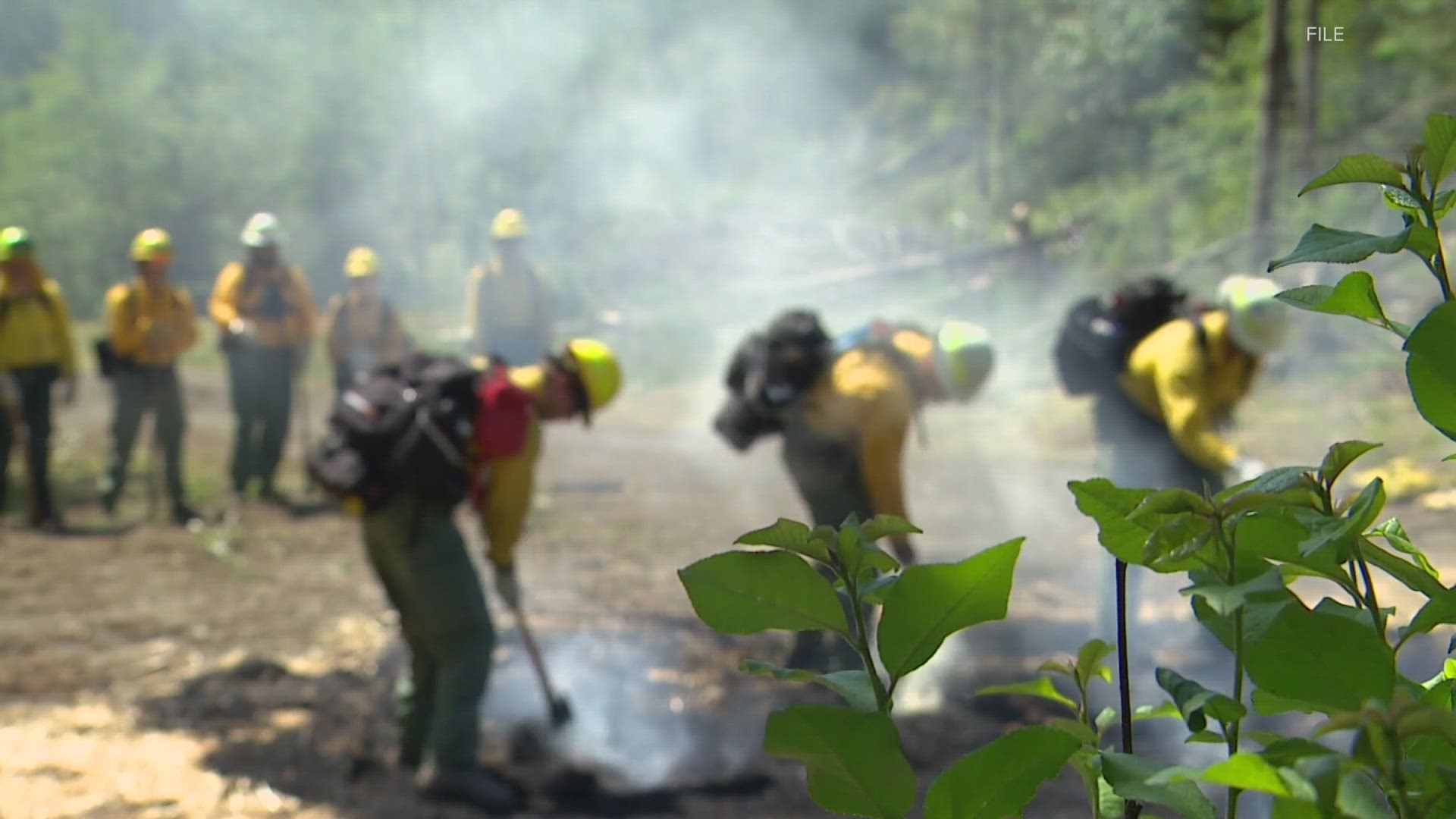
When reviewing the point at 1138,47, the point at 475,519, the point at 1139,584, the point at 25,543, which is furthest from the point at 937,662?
the point at 1138,47

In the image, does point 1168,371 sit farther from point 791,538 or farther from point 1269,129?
point 1269,129

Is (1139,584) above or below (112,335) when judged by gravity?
below

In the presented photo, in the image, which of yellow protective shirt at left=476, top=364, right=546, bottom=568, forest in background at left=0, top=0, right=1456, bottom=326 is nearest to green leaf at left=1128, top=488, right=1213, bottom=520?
yellow protective shirt at left=476, top=364, right=546, bottom=568

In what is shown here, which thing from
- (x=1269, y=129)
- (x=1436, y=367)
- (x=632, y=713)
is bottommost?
(x=632, y=713)

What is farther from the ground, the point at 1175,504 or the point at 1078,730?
the point at 1175,504

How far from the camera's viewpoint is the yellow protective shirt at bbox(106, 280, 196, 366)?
25.2ft

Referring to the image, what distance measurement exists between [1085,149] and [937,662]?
13054 millimetres

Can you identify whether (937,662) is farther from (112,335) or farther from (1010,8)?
(1010,8)

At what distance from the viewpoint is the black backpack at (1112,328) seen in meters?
5.04

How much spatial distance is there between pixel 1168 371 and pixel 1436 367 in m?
4.12

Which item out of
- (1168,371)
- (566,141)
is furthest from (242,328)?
(566,141)

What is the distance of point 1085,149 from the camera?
17391mm

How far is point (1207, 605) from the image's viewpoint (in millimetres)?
701

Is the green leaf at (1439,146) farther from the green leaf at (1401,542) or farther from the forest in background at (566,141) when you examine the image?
the forest in background at (566,141)
